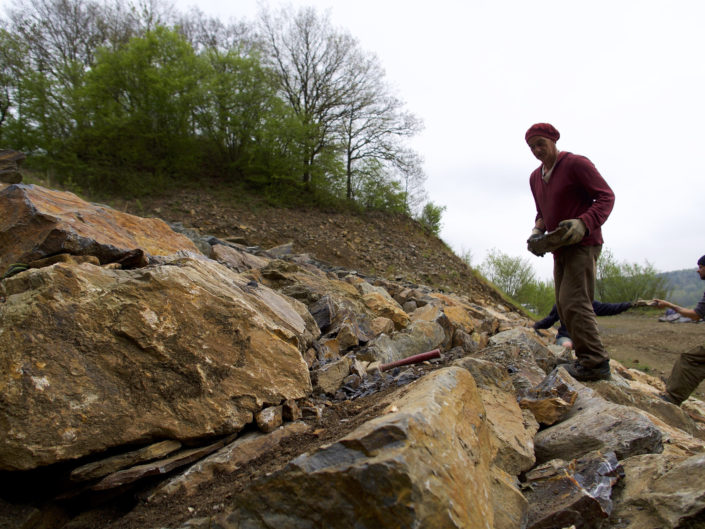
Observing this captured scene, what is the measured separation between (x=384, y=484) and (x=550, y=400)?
1684 mm

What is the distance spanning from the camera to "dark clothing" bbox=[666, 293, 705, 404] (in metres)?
3.89

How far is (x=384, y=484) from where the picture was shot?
43.2 inches

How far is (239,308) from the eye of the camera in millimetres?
2258

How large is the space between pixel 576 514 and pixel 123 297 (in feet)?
7.07

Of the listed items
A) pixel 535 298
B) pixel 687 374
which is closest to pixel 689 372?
pixel 687 374

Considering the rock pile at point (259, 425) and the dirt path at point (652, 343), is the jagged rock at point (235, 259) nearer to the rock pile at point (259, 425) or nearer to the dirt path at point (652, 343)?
the rock pile at point (259, 425)

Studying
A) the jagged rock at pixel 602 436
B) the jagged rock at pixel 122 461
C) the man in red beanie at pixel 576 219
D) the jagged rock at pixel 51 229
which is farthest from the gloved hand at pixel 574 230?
the jagged rock at pixel 51 229

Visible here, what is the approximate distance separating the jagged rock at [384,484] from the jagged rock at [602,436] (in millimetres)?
844

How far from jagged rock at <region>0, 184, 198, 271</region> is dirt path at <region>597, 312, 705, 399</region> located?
26.1ft

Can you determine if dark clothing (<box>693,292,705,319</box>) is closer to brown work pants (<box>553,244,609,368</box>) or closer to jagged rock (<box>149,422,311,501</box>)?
brown work pants (<box>553,244,609,368</box>)

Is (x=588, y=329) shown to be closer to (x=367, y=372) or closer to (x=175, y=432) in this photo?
(x=367, y=372)

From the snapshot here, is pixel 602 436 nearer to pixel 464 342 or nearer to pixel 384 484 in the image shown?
pixel 384 484

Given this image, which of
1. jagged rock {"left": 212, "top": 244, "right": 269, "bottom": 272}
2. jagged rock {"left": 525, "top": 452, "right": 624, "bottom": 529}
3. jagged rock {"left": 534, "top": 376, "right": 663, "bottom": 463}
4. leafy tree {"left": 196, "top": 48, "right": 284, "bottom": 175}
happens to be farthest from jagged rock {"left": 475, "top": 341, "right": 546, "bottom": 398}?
leafy tree {"left": 196, "top": 48, "right": 284, "bottom": 175}

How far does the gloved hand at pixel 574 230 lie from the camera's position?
2.83 meters
